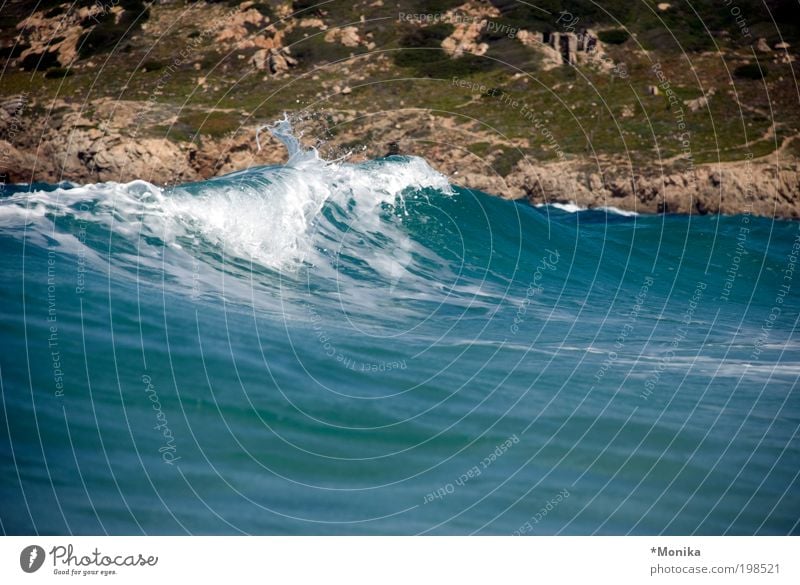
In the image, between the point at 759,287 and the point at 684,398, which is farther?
the point at 759,287

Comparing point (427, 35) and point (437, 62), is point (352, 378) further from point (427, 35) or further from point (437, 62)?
point (427, 35)

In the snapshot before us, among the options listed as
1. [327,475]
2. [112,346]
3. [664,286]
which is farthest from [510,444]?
[664,286]

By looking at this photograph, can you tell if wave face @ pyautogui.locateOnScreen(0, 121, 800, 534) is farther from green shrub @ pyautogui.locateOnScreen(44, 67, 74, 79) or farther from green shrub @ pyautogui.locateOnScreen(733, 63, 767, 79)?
green shrub @ pyautogui.locateOnScreen(733, 63, 767, 79)

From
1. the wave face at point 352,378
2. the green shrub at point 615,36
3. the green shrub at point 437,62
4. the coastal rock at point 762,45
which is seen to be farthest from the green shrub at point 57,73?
the coastal rock at point 762,45

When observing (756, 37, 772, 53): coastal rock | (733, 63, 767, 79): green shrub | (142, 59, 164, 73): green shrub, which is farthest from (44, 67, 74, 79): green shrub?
(733, 63, 767, 79): green shrub

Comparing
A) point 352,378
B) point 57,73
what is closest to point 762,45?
point 352,378

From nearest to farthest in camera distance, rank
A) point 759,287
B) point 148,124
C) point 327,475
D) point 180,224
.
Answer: point 327,475 < point 180,224 < point 759,287 < point 148,124
